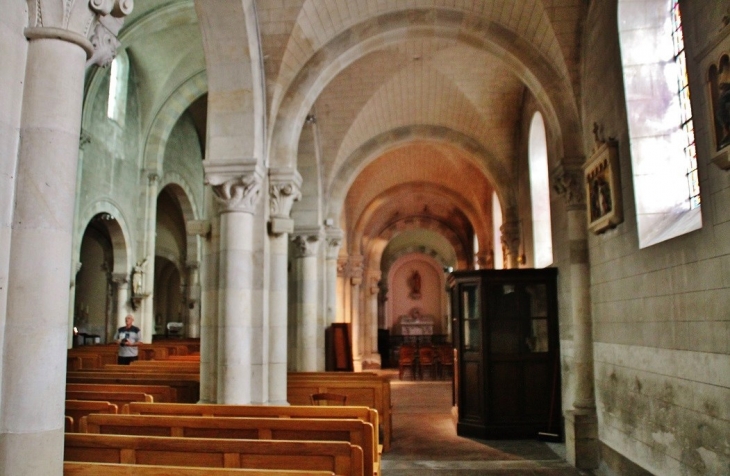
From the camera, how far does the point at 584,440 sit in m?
8.08

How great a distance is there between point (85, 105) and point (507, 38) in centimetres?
980

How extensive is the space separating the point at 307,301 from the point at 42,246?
10.0 meters

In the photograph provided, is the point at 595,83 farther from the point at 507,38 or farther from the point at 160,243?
the point at 160,243

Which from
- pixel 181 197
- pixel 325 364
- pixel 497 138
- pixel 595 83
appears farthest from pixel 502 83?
pixel 181 197

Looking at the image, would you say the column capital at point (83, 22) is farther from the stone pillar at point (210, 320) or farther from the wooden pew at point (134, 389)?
the stone pillar at point (210, 320)

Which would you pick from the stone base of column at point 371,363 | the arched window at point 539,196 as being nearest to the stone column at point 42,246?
the arched window at point 539,196

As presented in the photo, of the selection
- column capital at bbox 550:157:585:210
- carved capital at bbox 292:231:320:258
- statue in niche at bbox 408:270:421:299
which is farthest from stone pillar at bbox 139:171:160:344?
statue in niche at bbox 408:270:421:299

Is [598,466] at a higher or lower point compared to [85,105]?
lower

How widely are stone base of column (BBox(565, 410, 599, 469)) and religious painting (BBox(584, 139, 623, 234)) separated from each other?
97.3 inches

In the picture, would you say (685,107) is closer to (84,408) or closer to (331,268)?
(84,408)

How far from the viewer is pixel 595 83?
794cm

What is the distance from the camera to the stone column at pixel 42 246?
3.11 meters

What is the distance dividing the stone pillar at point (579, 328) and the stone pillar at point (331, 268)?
308 inches

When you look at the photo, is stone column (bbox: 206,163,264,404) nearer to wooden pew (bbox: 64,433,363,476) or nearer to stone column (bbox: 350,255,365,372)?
wooden pew (bbox: 64,433,363,476)
